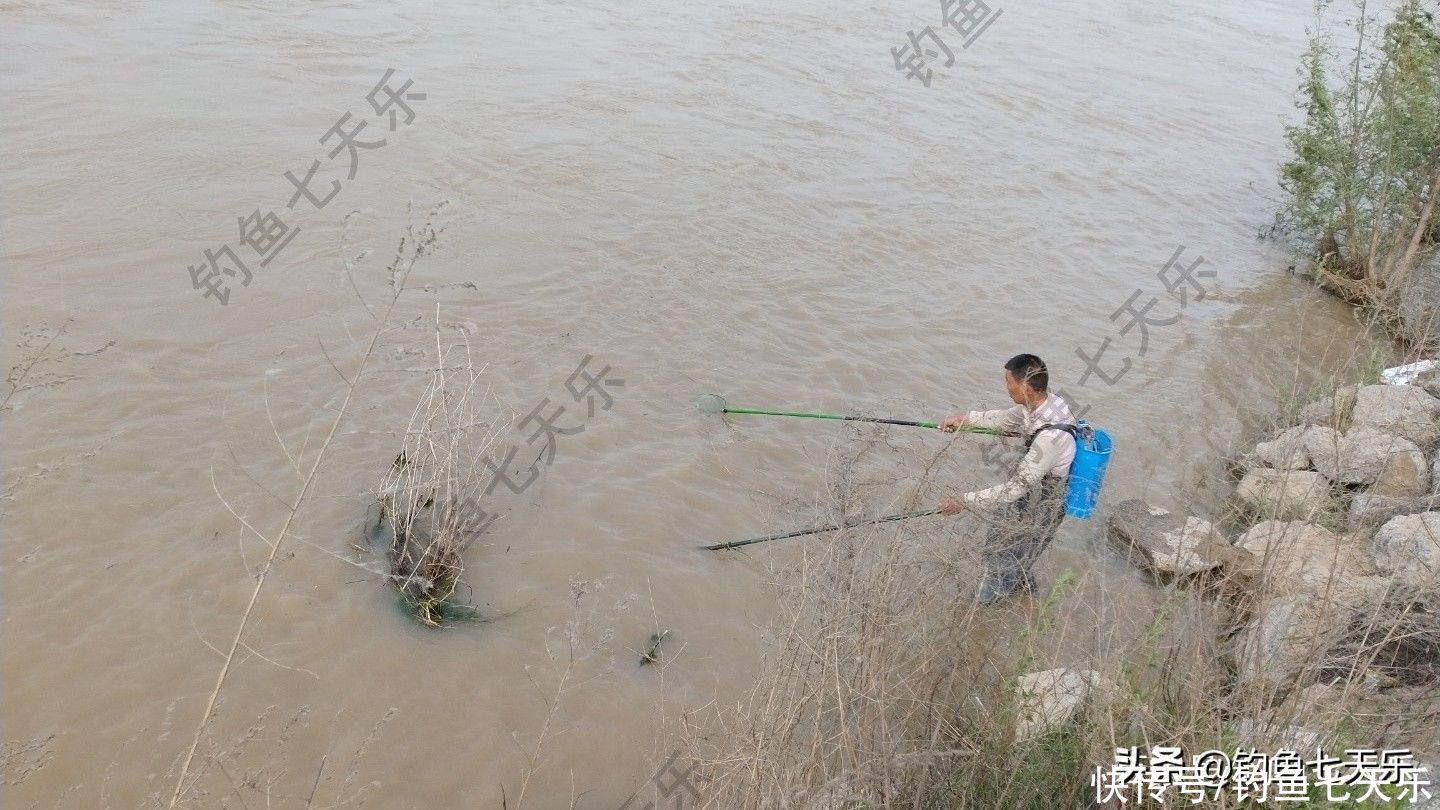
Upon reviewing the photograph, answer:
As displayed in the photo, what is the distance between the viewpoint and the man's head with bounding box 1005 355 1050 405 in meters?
5.01

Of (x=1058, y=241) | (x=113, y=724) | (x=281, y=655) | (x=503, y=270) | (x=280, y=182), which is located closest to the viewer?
(x=113, y=724)

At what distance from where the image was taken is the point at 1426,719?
3.08 meters

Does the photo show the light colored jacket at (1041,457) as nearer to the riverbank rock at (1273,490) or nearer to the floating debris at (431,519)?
the riverbank rock at (1273,490)

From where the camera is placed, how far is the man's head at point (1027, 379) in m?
5.01

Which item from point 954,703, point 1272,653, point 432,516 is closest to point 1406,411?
point 1272,653

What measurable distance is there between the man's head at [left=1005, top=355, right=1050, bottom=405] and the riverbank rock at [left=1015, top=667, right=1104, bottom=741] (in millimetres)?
1556

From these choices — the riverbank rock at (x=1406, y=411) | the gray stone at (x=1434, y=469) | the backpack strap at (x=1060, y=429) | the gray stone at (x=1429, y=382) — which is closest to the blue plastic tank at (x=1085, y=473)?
the backpack strap at (x=1060, y=429)

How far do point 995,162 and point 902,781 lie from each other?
9130mm

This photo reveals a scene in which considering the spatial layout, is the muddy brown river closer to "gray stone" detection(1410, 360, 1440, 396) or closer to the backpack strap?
"gray stone" detection(1410, 360, 1440, 396)

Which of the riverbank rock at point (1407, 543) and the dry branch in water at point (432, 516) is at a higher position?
the riverbank rock at point (1407, 543)

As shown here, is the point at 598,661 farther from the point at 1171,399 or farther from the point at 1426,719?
the point at 1171,399

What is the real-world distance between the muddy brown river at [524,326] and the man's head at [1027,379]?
1.12 metres

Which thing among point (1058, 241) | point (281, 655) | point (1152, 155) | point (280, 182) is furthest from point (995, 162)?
point (281, 655)

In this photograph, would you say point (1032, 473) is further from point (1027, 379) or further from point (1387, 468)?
point (1387, 468)
